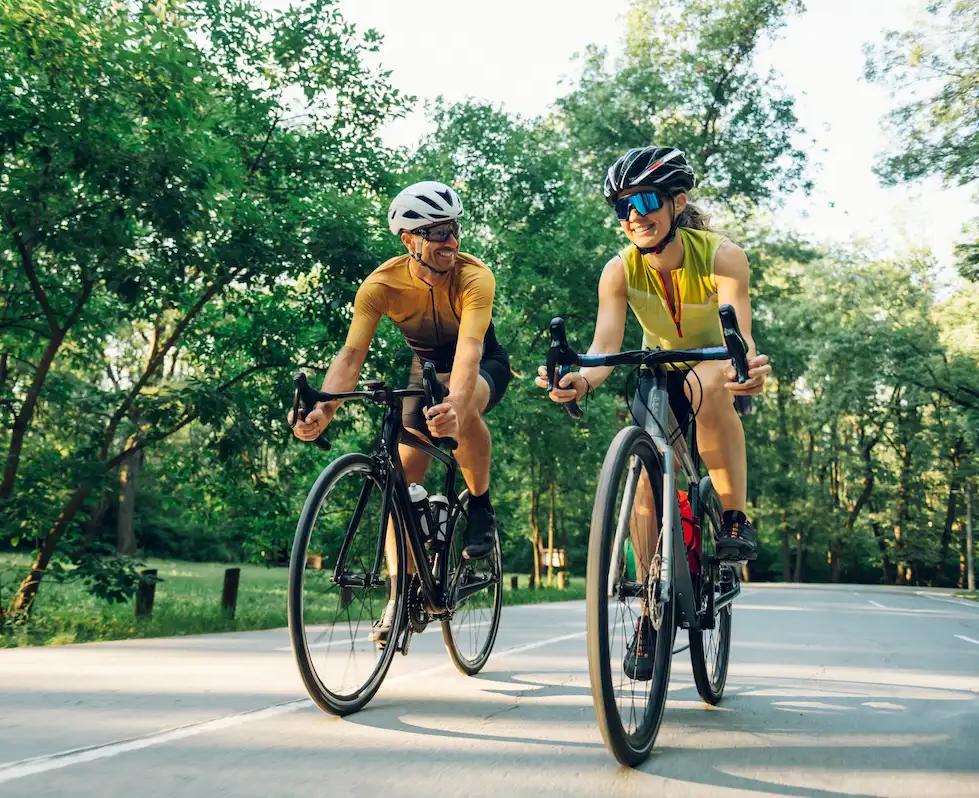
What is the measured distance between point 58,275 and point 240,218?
1980 mm

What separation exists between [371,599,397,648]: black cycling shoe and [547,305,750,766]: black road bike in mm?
1204

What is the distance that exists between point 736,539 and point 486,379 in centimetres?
151

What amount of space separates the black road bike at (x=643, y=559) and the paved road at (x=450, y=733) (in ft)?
0.73

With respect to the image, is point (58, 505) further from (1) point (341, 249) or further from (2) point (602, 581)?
(2) point (602, 581)

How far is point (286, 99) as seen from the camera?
46.4 feet

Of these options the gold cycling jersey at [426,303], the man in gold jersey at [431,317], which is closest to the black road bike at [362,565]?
the man in gold jersey at [431,317]

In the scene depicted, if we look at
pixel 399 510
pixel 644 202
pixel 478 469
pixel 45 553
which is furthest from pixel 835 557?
pixel 644 202

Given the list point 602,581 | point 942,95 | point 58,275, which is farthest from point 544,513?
point 602,581

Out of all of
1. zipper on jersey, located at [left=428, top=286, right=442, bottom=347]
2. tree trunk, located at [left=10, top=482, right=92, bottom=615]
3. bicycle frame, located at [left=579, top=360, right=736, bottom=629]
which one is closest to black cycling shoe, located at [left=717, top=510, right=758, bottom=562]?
bicycle frame, located at [left=579, top=360, right=736, bottom=629]

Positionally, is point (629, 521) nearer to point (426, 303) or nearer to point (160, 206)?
point (426, 303)

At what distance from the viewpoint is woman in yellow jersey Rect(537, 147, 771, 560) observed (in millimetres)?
4387

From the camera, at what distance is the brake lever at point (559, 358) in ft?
12.8

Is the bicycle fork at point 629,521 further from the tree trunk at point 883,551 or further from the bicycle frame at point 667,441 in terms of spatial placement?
the tree trunk at point 883,551

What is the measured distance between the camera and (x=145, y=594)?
11523 millimetres
